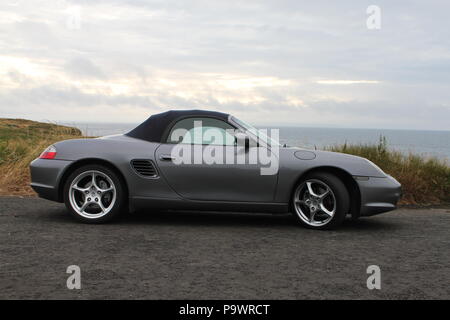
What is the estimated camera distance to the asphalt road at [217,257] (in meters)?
4.11

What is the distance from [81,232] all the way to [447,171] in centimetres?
719

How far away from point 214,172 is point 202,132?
0.51m

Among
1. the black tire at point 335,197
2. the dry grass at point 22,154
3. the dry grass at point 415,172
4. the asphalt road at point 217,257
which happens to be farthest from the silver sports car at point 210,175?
the dry grass at point 22,154

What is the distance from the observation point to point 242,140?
6.59m

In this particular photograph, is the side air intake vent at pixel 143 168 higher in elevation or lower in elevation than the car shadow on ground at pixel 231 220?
higher

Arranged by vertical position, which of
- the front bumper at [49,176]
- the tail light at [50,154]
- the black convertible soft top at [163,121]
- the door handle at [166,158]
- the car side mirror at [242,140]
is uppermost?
the black convertible soft top at [163,121]

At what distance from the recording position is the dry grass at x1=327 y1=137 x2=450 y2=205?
998 centimetres

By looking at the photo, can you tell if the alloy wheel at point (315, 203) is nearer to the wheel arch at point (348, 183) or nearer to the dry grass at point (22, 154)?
the wheel arch at point (348, 183)

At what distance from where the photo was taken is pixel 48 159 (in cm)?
700

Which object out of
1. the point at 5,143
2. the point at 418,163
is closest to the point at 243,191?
the point at 418,163

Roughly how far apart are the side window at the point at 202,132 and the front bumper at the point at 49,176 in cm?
134

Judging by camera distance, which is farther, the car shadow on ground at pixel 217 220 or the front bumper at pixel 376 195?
the car shadow on ground at pixel 217 220

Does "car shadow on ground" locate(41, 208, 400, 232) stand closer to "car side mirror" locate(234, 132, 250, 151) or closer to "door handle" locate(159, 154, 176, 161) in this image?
"door handle" locate(159, 154, 176, 161)
